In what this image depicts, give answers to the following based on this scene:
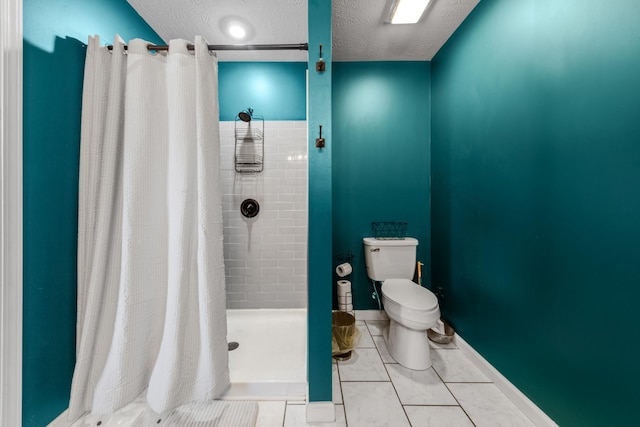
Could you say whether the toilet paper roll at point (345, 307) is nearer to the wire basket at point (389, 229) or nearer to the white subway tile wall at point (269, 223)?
the white subway tile wall at point (269, 223)

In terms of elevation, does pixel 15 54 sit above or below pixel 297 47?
below

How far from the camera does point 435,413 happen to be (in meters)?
1.26

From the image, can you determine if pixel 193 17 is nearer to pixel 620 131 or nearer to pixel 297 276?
pixel 297 276

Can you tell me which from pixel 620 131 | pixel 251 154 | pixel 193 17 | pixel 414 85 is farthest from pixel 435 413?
pixel 193 17

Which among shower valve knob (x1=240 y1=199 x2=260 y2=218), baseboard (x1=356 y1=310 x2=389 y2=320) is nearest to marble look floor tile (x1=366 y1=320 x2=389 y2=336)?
Result: baseboard (x1=356 y1=310 x2=389 y2=320)

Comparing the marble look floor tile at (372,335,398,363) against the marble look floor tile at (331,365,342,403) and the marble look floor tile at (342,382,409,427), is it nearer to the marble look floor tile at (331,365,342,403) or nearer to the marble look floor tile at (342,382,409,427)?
the marble look floor tile at (342,382,409,427)

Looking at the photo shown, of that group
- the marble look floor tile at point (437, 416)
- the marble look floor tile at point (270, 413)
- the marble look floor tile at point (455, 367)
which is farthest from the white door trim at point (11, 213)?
the marble look floor tile at point (455, 367)

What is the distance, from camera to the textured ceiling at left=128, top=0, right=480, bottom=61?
160 centimetres

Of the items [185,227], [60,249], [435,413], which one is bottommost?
[435,413]

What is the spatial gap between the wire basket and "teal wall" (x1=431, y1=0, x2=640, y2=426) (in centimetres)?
55

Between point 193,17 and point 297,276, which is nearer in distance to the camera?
point 193,17

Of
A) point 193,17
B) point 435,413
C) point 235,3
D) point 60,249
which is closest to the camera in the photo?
point 60,249

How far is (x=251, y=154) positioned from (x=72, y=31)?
48.4 inches

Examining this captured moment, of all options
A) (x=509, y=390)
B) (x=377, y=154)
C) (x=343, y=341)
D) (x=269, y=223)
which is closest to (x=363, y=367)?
(x=343, y=341)
